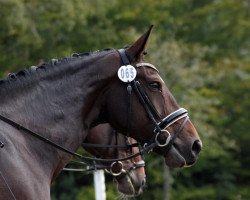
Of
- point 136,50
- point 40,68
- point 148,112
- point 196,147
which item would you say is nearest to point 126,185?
point 196,147

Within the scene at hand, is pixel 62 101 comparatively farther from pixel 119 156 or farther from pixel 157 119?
pixel 119 156

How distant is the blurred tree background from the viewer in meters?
26.6

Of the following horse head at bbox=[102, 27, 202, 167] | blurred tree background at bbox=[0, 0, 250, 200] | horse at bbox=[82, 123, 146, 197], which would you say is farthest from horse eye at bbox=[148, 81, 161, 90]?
blurred tree background at bbox=[0, 0, 250, 200]

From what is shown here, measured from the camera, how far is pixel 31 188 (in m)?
5.93

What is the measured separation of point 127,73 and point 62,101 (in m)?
0.60

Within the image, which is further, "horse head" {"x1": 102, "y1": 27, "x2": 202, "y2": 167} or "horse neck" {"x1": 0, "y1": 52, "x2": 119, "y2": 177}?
"horse head" {"x1": 102, "y1": 27, "x2": 202, "y2": 167}

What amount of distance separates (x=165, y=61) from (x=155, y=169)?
484 centimetres

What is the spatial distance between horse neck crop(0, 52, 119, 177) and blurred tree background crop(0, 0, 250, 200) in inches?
687

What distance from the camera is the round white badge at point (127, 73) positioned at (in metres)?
6.55

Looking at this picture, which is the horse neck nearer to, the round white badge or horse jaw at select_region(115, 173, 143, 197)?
the round white badge

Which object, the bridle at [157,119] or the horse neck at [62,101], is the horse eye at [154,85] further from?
the horse neck at [62,101]

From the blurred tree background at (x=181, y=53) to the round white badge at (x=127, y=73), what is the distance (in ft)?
57.6

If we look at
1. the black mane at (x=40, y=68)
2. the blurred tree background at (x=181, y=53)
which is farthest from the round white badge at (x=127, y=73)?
the blurred tree background at (x=181, y=53)

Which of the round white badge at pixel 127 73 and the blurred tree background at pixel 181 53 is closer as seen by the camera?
the round white badge at pixel 127 73
